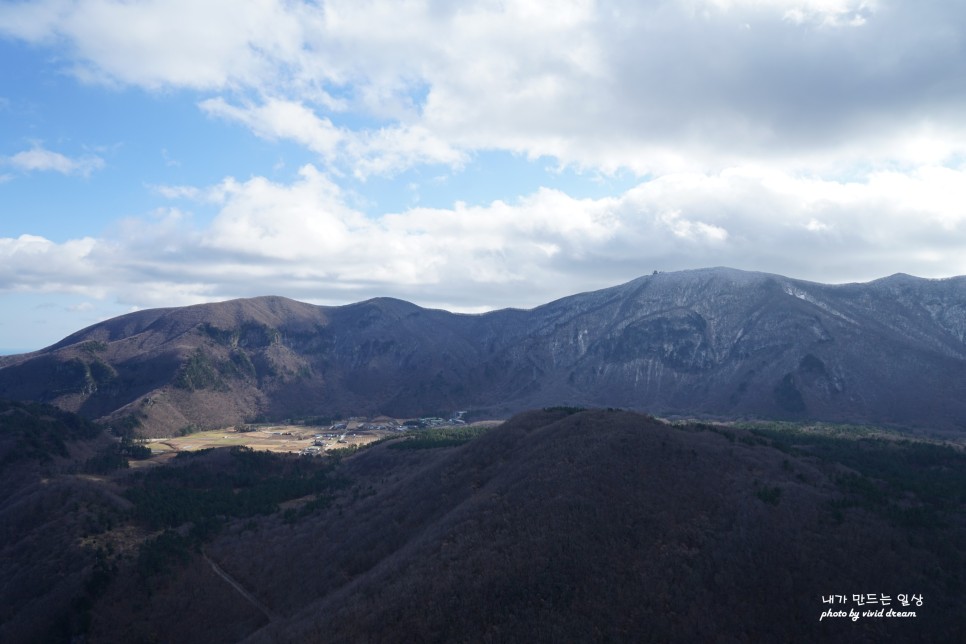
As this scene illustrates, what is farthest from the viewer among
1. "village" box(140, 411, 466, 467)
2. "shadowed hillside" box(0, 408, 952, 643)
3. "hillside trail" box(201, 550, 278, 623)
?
"village" box(140, 411, 466, 467)

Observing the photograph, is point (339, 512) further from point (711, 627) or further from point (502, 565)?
point (711, 627)

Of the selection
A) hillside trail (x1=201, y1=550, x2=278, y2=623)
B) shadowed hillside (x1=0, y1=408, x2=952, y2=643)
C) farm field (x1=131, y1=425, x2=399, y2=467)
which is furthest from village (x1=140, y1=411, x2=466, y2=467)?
hillside trail (x1=201, y1=550, x2=278, y2=623)

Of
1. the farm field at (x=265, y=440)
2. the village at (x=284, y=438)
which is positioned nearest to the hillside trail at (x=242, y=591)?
the village at (x=284, y=438)

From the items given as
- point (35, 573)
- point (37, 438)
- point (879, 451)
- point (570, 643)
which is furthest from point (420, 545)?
point (37, 438)

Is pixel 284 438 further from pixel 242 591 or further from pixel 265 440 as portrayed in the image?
pixel 242 591

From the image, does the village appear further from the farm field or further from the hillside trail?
the hillside trail

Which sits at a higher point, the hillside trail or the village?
the hillside trail

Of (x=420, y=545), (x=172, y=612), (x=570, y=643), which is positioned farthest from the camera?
(x=172, y=612)

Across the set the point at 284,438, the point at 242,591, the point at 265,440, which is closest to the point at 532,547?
the point at 242,591

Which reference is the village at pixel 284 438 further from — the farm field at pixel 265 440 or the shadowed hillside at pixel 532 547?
the shadowed hillside at pixel 532 547

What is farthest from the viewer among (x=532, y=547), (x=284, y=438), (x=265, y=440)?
(x=284, y=438)

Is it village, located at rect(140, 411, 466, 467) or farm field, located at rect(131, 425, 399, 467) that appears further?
farm field, located at rect(131, 425, 399, 467)
